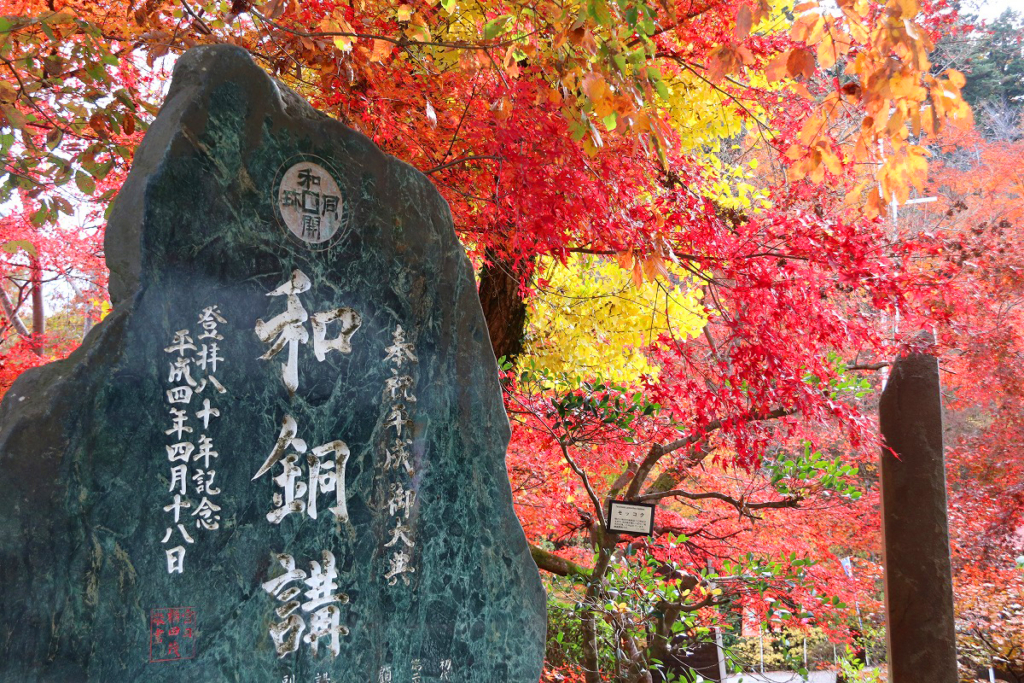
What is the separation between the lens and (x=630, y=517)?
5309 millimetres

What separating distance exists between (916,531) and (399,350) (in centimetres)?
416

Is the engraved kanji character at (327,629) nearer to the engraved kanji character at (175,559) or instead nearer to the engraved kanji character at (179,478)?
the engraved kanji character at (175,559)

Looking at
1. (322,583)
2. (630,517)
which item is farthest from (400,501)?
(630,517)

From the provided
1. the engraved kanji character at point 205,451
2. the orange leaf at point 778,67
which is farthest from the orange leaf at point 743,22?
the engraved kanji character at point 205,451

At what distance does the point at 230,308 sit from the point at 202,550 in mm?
813

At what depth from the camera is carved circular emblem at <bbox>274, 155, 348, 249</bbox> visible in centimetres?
272

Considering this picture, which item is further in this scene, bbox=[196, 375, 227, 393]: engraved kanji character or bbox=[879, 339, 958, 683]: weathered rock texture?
bbox=[879, 339, 958, 683]: weathered rock texture

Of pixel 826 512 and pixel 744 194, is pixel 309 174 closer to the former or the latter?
pixel 744 194

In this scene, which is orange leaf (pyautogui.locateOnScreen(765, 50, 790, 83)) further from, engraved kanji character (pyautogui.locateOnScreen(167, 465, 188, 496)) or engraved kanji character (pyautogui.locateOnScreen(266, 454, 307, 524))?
engraved kanji character (pyautogui.locateOnScreen(167, 465, 188, 496))

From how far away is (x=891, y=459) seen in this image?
532cm

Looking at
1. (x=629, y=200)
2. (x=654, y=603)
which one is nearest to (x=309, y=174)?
(x=629, y=200)

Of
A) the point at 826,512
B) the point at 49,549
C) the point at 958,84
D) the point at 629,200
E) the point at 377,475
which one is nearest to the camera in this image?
the point at 49,549

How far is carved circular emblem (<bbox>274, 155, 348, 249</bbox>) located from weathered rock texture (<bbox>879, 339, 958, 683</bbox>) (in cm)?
425

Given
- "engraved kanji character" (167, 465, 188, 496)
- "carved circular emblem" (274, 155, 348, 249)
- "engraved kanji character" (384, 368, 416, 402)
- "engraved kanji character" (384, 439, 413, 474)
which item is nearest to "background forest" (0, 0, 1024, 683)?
"carved circular emblem" (274, 155, 348, 249)
